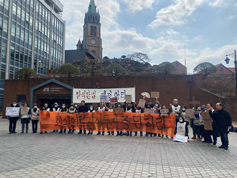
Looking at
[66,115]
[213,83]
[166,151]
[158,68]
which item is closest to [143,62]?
[158,68]

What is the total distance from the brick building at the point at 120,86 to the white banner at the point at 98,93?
200 inches

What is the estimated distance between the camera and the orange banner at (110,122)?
11.4 m

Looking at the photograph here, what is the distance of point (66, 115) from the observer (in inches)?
513

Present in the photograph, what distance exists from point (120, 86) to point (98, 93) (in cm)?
612

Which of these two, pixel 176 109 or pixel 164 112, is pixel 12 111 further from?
pixel 176 109

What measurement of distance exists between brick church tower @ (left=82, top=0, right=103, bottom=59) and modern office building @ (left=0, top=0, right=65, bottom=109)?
32182 mm

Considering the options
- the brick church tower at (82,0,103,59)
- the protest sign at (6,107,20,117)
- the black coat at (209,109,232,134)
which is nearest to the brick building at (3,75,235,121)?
the protest sign at (6,107,20,117)

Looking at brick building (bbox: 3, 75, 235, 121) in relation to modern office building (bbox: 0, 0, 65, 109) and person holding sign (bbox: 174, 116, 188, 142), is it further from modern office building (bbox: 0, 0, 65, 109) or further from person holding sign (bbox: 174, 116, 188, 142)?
modern office building (bbox: 0, 0, 65, 109)

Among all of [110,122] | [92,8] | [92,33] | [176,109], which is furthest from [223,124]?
[92,8]

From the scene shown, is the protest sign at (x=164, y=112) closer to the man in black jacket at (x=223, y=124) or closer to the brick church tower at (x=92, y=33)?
the man in black jacket at (x=223, y=124)

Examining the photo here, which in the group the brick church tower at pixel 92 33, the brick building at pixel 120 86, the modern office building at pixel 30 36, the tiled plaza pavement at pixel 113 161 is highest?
the brick church tower at pixel 92 33

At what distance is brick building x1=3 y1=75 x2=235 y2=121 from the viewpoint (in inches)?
911

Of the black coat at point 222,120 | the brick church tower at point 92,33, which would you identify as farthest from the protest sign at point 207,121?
the brick church tower at point 92,33

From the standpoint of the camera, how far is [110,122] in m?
12.2
